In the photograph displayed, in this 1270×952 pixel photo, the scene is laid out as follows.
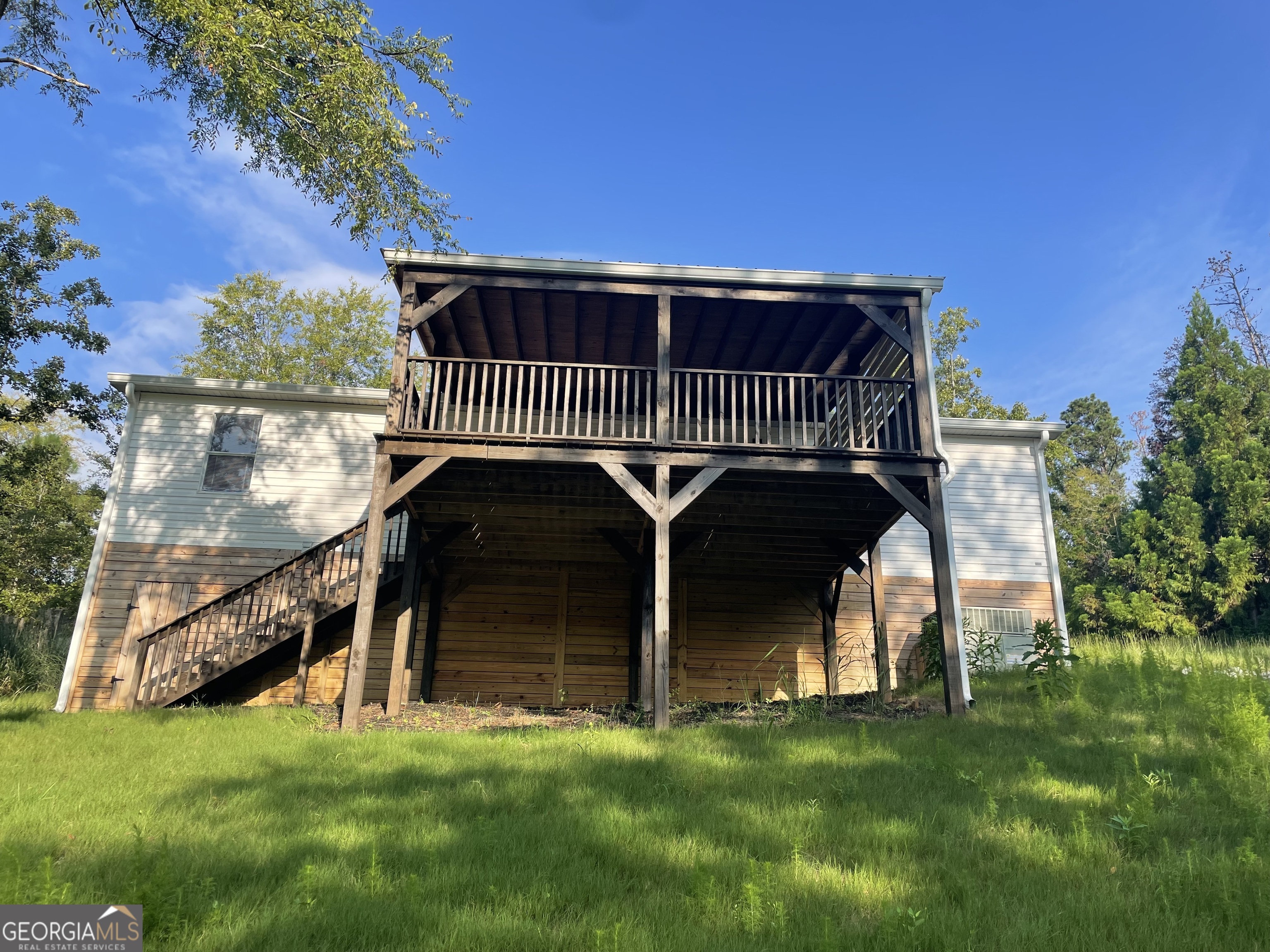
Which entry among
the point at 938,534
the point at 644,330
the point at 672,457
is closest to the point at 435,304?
the point at 644,330

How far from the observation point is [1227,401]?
78.5 feet

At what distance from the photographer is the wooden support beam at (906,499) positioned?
32.9ft

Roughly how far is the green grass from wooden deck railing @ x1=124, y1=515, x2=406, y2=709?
2.84m

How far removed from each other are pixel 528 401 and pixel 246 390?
600cm

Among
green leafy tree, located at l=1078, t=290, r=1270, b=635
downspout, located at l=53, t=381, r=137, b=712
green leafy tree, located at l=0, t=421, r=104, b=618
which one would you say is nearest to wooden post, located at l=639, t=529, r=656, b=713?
downspout, located at l=53, t=381, r=137, b=712

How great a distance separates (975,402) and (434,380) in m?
24.4

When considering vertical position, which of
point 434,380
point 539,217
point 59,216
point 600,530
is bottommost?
point 600,530

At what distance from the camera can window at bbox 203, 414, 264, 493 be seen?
46.0ft

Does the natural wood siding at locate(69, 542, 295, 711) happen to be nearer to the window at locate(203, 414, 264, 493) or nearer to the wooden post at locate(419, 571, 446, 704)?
the window at locate(203, 414, 264, 493)

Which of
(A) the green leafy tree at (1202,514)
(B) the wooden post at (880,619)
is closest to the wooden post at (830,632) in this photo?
(B) the wooden post at (880,619)

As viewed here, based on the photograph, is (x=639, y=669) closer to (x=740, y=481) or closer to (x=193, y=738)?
(x=740, y=481)

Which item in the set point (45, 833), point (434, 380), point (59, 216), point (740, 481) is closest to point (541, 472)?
point (434, 380)

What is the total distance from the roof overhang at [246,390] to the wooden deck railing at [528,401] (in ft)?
4.89

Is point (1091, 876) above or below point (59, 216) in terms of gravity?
below
